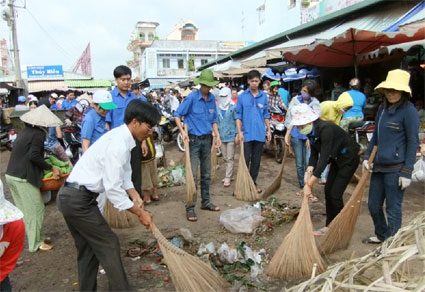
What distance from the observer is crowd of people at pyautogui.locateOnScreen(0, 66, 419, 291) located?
7.01ft

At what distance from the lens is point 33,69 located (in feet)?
97.3

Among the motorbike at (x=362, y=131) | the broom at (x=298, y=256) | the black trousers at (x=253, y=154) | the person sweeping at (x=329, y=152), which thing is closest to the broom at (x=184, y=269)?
the broom at (x=298, y=256)

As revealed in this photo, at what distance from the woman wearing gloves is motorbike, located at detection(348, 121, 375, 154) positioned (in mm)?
2691

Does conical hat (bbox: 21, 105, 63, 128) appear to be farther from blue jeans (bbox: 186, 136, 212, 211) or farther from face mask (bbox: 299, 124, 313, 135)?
face mask (bbox: 299, 124, 313, 135)

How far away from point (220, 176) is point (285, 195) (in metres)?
1.64

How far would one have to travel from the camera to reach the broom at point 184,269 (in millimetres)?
2340

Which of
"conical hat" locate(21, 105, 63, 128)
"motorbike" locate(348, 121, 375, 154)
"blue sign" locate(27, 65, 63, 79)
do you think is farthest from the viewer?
"blue sign" locate(27, 65, 63, 79)

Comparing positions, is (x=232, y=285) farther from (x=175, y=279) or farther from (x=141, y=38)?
(x=141, y=38)

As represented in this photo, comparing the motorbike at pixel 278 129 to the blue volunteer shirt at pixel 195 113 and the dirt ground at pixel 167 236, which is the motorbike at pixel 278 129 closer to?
the dirt ground at pixel 167 236

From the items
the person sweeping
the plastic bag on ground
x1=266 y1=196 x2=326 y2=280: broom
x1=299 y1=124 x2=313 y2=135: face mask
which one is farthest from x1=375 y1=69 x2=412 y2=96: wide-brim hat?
the plastic bag on ground

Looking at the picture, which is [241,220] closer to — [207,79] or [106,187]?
[207,79]

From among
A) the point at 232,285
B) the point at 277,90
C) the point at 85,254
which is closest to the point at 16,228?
the point at 85,254

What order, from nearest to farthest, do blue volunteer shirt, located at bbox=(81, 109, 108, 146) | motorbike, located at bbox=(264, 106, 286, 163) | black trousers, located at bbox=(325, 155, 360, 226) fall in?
black trousers, located at bbox=(325, 155, 360, 226) → blue volunteer shirt, located at bbox=(81, 109, 108, 146) → motorbike, located at bbox=(264, 106, 286, 163)

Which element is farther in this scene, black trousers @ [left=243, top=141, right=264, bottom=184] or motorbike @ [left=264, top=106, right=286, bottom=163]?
motorbike @ [left=264, top=106, right=286, bottom=163]
